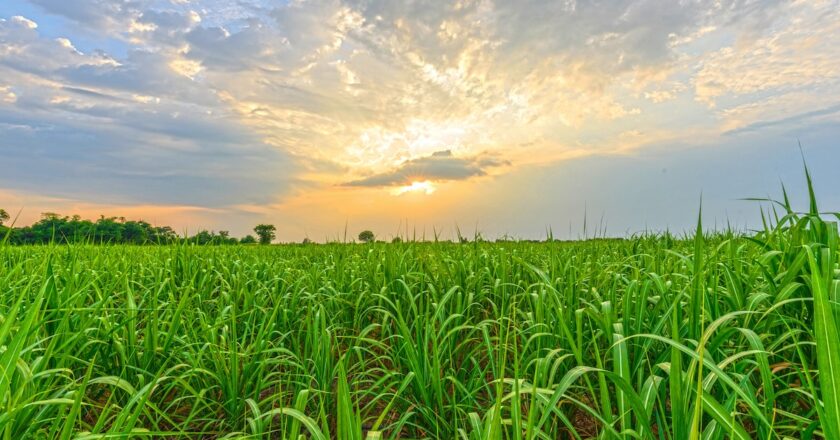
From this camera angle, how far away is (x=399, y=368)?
2.76m

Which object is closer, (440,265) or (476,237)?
(440,265)

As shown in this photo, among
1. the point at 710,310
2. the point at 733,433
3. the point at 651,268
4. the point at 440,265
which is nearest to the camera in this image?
the point at 733,433

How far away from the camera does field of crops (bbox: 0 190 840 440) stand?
1.61 m

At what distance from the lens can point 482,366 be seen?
10.2 feet

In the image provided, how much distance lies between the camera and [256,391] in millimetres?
2574

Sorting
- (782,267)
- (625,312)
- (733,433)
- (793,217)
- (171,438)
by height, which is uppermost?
(793,217)

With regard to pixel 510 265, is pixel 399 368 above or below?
below

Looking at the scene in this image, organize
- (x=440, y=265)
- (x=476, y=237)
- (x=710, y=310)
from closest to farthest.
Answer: (x=710, y=310) < (x=440, y=265) < (x=476, y=237)

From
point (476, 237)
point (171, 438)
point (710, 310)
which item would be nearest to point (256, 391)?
point (171, 438)

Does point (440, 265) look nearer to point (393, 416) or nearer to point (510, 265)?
point (510, 265)

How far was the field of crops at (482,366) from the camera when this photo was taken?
1.61 meters

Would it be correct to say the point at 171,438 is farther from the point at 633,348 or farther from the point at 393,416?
the point at 633,348

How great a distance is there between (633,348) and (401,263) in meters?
2.24

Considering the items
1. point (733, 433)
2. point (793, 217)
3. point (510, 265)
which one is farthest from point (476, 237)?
point (733, 433)
